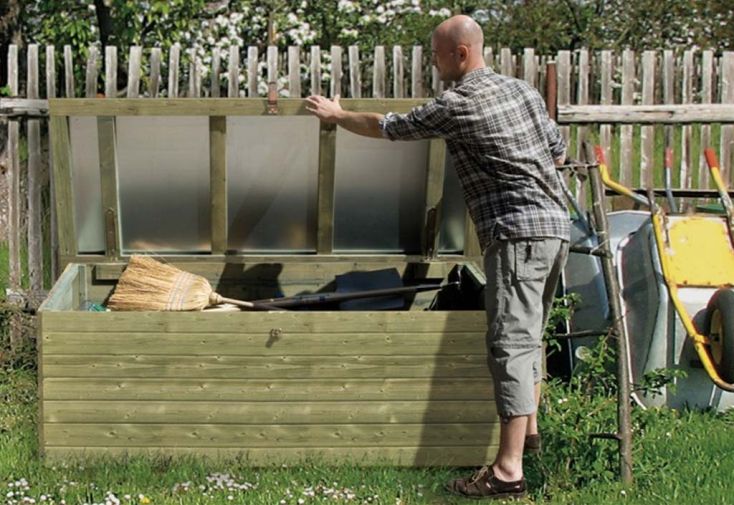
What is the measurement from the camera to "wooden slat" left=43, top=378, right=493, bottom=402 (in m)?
4.29

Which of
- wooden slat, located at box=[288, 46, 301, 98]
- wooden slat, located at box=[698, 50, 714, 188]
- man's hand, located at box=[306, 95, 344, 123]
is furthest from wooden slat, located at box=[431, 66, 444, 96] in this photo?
man's hand, located at box=[306, 95, 344, 123]

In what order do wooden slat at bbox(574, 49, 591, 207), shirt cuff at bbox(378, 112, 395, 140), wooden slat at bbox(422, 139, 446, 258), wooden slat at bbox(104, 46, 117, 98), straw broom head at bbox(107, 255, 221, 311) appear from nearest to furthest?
shirt cuff at bbox(378, 112, 395, 140), straw broom head at bbox(107, 255, 221, 311), wooden slat at bbox(422, 139, 446, 258), wooden slat at bbox(104, 46, 117, 98), wooden slat at bbox(574, 49, 591, 207)

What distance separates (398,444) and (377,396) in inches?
9.2

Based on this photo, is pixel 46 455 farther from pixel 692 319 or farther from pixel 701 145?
pixel 701 145

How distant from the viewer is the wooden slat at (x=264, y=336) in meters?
4.25

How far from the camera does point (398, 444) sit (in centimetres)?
444

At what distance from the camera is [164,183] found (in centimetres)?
510

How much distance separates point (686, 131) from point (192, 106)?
11.4 feet

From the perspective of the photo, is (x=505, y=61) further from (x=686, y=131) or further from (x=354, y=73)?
(x=686, y=131)

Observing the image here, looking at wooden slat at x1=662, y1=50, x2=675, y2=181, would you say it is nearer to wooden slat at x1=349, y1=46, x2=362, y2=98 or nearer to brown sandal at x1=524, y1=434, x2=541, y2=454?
wooden slat at x1=349, y1=46, x2=362, y2=98

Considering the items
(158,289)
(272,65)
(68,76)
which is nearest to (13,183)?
(68,76)

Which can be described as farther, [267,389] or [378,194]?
[378,194]

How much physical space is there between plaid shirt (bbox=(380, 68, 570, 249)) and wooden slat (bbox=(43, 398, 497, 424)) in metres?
0.80

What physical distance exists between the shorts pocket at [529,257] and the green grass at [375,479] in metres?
0.71
